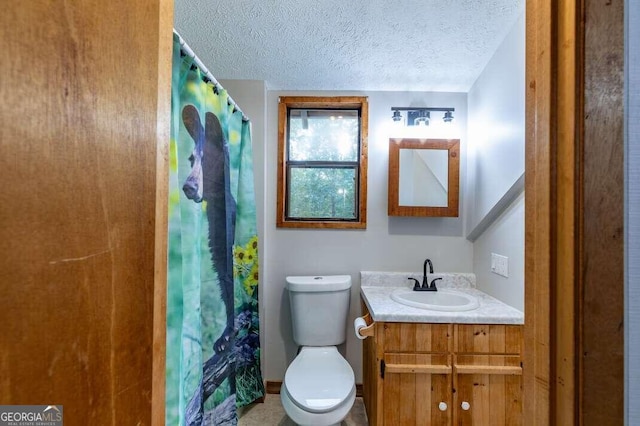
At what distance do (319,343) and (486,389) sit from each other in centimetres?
97

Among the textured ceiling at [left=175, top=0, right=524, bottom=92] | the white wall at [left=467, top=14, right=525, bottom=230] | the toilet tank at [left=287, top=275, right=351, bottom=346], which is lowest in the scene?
the toilet tank at [left=287, top=275, right=351, bottom=346]

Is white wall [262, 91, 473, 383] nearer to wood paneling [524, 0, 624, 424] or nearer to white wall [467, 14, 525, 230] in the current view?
white wall [467, 14, 525, 230]

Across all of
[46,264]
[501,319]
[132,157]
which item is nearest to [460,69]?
[501,319]

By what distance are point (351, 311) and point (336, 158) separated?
3.83 feet

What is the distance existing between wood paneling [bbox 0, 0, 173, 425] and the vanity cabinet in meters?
1.27

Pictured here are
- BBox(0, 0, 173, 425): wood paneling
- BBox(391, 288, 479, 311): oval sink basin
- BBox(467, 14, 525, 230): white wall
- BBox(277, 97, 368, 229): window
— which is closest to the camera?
BBox(0, 0, 173, 425): wood paneling

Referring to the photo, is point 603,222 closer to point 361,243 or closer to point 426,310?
point 426,310

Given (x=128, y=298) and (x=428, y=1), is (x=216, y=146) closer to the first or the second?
(x=128, y=298)

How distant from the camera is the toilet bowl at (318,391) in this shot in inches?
51.8

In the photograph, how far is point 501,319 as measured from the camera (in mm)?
1401

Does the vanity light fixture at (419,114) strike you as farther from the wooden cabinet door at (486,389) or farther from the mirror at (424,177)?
the wooden cabinet door at (486,389)

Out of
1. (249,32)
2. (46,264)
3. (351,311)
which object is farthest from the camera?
(351,311)

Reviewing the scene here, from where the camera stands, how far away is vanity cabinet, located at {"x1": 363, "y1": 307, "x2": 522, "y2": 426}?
140cm

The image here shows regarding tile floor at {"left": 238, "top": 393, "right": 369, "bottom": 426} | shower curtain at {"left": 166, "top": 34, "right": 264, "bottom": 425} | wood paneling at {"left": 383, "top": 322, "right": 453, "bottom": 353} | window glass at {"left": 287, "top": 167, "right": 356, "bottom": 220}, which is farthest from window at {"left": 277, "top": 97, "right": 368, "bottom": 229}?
tile floor at {"left": 238, "top": 393, "right": 369, "bottom": 426}
